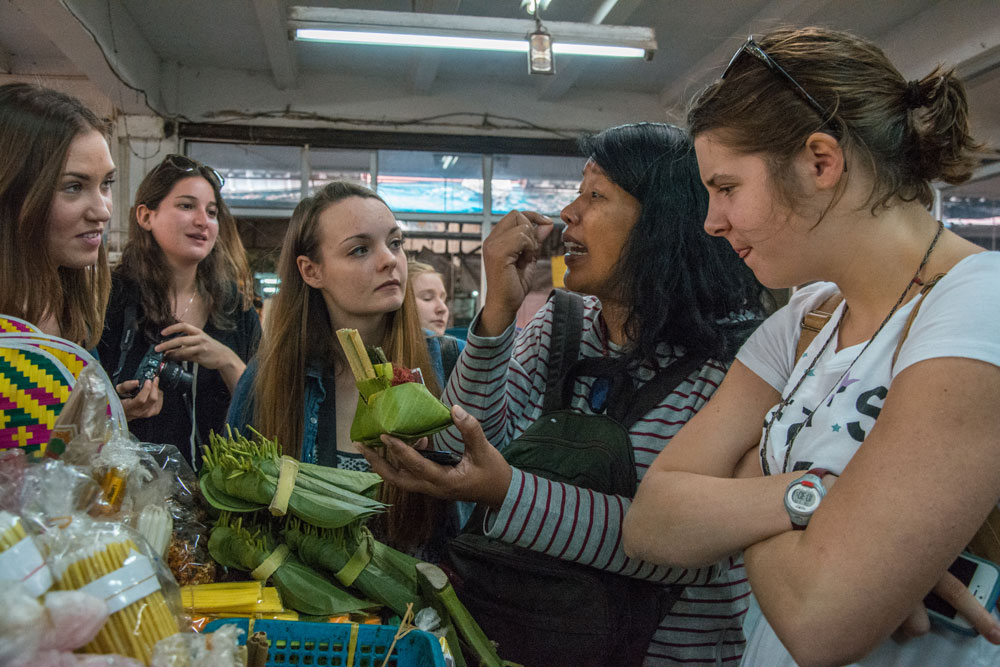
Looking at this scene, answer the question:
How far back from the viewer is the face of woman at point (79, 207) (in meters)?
1.51

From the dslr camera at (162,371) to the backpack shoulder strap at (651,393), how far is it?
1508 millimetres

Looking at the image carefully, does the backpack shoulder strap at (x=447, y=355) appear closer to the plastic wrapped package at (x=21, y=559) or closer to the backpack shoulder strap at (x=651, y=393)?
the backpack shoulder strap at (x=651, y=393)

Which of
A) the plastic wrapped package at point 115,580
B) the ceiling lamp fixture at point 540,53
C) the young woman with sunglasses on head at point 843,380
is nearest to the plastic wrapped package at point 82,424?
the plastic wrapped package at point 115,580

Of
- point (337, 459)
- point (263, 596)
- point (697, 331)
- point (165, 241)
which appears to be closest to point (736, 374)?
point (697, 331)

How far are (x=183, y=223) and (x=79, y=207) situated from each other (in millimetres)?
1096

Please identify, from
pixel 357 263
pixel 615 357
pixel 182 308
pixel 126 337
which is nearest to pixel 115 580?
pixel 615 357

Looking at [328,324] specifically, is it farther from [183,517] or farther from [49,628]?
[49,628]

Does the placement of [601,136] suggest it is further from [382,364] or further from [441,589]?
[441,589]

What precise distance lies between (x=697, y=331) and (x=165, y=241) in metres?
2.04

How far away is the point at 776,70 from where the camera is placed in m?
1.05

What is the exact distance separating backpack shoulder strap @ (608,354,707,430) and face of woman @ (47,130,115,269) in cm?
117

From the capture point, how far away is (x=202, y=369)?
7.98 ft

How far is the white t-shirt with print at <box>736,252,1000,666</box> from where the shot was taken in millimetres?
812

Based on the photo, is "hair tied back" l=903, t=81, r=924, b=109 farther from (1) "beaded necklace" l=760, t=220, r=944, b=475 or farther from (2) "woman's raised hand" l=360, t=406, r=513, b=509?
(2) "woman's raised hand" l=360, t=406, r=513, b=509
